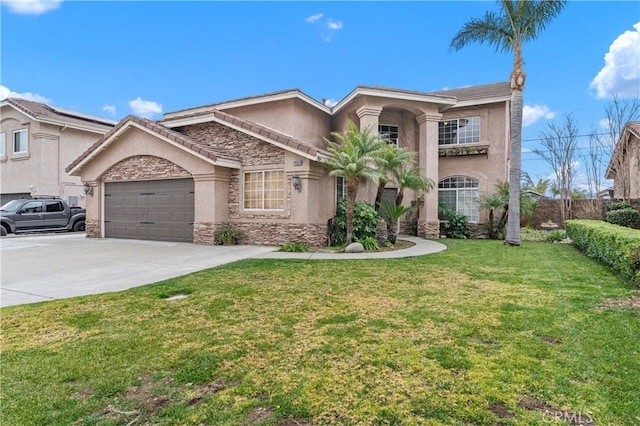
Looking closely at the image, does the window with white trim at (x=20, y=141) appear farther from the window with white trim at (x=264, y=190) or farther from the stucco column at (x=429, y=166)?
the stucco column at (x=429, y=166)

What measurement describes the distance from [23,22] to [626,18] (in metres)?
26.5

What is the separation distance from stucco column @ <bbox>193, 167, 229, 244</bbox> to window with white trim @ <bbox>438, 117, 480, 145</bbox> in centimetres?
1212

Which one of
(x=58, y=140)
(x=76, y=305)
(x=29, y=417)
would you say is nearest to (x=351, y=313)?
(x=29, y=417)

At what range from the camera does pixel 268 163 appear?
13672 mm

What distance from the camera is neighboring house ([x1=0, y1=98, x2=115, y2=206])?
22625mm

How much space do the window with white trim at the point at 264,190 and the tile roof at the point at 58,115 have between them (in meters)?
17.3

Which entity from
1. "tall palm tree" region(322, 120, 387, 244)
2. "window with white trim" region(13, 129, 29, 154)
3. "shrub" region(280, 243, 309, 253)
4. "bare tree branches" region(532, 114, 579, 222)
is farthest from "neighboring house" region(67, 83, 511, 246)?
"window with white trim" region(13, 129, 29, 154)

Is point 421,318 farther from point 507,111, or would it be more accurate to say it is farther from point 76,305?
point 507,111

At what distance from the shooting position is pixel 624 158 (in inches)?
683

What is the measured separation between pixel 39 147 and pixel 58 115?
270 cm

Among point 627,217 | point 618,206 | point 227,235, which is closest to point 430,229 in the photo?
point 627,217

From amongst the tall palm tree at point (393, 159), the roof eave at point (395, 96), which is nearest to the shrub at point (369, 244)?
the tall palm tree at point (393, 159)

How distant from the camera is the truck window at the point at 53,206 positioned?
1948cm

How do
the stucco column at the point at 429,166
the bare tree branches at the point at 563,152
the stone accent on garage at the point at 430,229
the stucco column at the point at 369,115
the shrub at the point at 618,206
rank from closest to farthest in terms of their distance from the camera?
the stucco column at the point at 369,115, the shrub at the point at 618,206, the stucco column at the point at 429,166, the stone accent on garage at the point at 430,229, the bare tree branches at the point at 563,152
